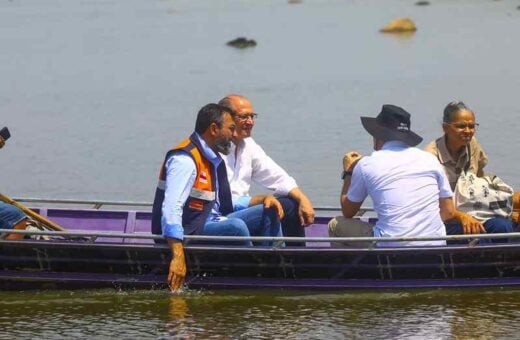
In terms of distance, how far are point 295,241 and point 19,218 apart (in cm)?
248

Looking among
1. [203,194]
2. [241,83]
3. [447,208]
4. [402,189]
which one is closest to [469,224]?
[447,208]

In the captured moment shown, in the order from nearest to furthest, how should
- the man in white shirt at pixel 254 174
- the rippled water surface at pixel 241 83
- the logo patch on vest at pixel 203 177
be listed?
the logo patch on vest at pixel 203 177, the man in white shirt at pixel 254 174, the rippled water surface at pixel 241 83

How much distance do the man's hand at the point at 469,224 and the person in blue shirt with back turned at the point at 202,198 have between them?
60.4 inches

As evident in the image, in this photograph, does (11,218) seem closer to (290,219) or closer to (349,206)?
(290,219)

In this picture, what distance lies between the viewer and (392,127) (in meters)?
10.7

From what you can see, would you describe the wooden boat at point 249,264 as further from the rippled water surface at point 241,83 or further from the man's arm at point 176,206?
the rippled water surface at point 241,83

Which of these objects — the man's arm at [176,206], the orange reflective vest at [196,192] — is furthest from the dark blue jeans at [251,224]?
the man's arm at [176,206]

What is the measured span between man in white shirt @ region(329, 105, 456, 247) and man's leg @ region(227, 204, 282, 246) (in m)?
0.65

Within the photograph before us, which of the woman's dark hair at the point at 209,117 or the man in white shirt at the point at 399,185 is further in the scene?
the woman's dark hair at the point at 209,117

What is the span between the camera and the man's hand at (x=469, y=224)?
10.8 meters

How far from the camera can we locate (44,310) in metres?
10.9

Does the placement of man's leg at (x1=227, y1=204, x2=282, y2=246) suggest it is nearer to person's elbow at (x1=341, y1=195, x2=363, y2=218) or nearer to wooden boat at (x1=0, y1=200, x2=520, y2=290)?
wooden boat at (x1=0, y1=200, x2=520, y2=290)

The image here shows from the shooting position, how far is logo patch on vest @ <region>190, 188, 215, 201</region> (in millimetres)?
10836

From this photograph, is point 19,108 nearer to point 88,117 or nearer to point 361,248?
point 88,117
